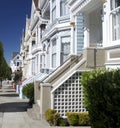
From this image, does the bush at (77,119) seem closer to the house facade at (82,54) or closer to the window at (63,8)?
the house facade at (82,54)

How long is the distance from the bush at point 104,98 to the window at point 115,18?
310cm

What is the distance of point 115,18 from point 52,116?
17.3ft

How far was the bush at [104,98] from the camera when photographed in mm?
8148

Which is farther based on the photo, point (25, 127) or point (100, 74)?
point (25, 127)

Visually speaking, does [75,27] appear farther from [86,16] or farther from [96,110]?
[96,110]

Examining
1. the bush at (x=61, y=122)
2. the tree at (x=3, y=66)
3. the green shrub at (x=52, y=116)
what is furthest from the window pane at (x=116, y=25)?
the tree at (x=3, y=66)

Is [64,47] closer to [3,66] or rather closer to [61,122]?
[61,122]

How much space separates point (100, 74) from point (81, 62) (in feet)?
19.0

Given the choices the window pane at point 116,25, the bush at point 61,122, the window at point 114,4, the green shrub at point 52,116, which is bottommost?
the bush at point 61,122

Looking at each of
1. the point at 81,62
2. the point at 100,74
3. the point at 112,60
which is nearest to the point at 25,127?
the point at 81,62

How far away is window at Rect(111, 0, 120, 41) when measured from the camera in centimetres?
1171

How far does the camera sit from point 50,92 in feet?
48.0

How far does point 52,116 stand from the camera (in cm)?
1383

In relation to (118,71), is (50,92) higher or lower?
lower
